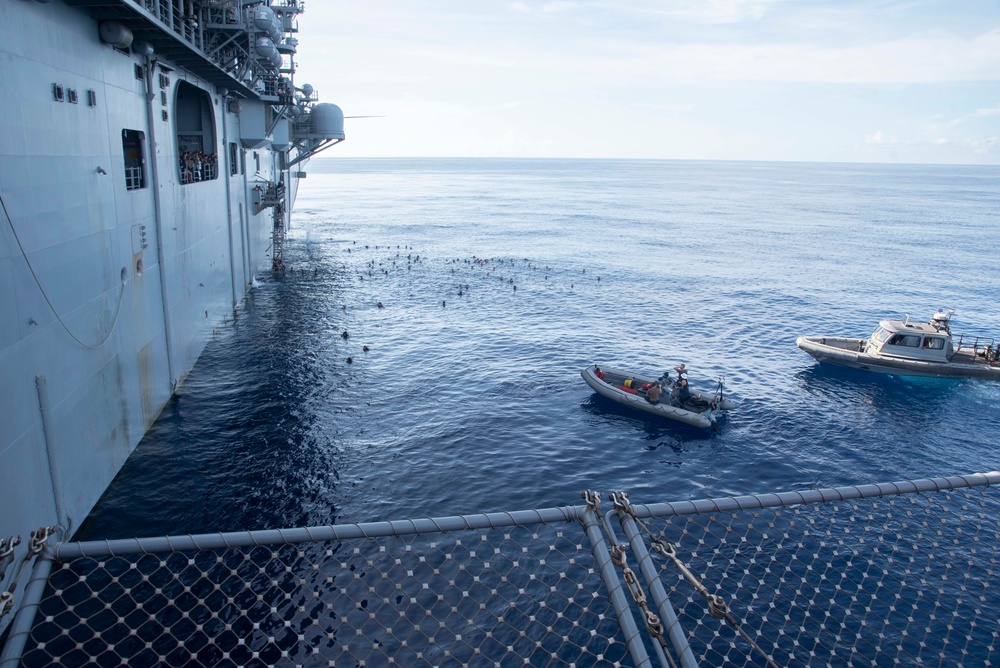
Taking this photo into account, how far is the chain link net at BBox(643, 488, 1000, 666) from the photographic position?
15023 millimetres

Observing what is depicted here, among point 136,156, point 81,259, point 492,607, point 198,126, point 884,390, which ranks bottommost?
point 492,607

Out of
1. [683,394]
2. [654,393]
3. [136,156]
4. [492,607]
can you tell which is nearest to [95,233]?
[136,156]

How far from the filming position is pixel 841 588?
1404 centimetres

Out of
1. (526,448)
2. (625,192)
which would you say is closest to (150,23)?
(526,448)

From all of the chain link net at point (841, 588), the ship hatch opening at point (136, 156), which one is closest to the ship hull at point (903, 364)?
the chain link net at point (841, 588)

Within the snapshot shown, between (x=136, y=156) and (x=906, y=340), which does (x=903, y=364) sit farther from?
(x=136, y=156)

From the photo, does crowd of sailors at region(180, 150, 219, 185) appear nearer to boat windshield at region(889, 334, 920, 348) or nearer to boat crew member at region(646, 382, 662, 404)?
boat crew member at region(646, 382, 662, 404)

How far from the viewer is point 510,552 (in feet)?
60.0

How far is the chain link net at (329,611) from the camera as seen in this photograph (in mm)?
13938

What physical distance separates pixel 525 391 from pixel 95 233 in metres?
18.5

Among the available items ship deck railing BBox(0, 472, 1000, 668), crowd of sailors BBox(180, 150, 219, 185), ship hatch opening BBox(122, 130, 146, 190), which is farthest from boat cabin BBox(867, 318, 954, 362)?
ship hatch opening BBox(122, 130, 146, 190)

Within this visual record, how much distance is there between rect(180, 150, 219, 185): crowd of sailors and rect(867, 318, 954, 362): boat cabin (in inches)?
1328

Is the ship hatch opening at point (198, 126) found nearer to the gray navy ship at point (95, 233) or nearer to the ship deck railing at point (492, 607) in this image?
the gray navy ship at point (95, 233)

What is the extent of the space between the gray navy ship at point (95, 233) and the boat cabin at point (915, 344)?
33.3 m
